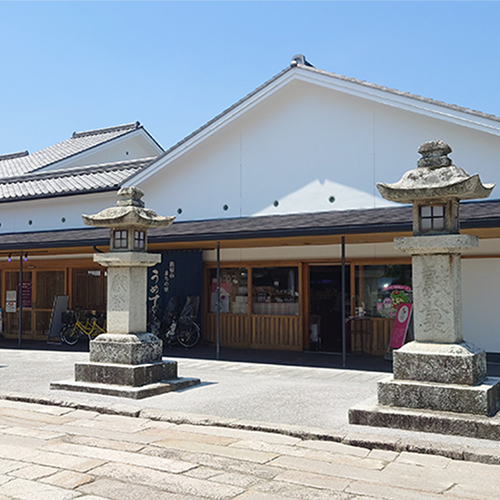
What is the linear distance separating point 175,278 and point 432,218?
8934mm

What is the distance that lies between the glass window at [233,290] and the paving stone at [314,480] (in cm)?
927

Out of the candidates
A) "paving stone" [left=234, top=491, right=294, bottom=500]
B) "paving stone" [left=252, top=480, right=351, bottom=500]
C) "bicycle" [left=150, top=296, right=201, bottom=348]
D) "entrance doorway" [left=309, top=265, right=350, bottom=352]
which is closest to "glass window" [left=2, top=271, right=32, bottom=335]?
"bicycle" [left=150, top=296, right=201, bottom=348]

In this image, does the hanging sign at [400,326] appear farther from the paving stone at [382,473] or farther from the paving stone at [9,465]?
the paving stone at [9,465]

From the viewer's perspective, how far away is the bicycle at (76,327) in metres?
15.5

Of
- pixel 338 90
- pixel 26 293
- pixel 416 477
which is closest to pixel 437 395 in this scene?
pixel 416 477

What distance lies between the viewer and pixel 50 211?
17422 millimetres

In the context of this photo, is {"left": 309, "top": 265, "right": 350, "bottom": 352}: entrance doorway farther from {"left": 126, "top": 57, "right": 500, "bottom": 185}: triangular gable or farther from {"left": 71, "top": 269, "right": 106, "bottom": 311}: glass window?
{"left": 71, "top": 269, "right": 106, "bottom": 311}: glass window

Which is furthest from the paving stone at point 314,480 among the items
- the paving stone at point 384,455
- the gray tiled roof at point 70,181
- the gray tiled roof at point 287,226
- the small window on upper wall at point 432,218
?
the gray tiled roof at point 70,181

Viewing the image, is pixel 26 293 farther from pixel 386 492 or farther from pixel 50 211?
pixel 386 492

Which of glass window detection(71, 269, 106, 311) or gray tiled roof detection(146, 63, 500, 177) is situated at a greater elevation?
gray tiled roof detection(146, 63, 500, 177)

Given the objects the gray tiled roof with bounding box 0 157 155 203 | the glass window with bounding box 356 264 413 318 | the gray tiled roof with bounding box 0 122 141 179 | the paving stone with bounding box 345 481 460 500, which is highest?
the gray tiled roof with bounding box 0 122 141 179

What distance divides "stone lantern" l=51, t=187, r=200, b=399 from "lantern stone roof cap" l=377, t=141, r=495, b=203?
3971 millimetres

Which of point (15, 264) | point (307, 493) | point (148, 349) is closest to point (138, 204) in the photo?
point (148, 349)

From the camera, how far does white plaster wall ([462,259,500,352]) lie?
1173cm
